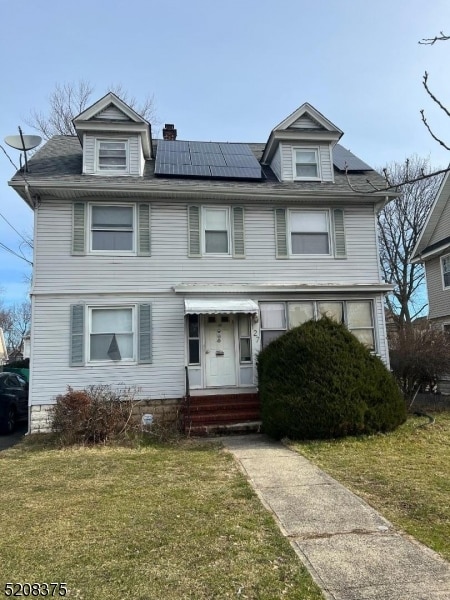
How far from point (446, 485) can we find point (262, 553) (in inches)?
123

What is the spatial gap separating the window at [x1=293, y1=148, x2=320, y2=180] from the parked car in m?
10.3

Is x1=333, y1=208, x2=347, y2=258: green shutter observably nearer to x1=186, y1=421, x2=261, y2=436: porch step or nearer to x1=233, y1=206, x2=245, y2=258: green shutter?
x1=233, y1=206, x2=245, y2=258: green shutter

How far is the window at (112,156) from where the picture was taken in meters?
12.0

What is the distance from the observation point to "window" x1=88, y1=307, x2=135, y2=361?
11150 millimetres

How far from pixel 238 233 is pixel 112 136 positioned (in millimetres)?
4353

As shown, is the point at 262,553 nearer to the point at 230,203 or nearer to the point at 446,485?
the point at 446,485

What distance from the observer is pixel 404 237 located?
26.6 m

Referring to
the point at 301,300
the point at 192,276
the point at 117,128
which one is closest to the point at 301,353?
the point at 301,300

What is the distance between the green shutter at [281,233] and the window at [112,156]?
4.31 m

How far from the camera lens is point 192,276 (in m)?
11.7

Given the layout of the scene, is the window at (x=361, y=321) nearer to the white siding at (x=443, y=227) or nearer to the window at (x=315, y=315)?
the window at (x=315, y=315)

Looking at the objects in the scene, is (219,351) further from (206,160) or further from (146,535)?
(146,535)

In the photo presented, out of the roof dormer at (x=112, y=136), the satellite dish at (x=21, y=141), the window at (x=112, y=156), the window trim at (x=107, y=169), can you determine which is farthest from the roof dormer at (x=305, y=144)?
the satellite dish at (x=21, y=141)

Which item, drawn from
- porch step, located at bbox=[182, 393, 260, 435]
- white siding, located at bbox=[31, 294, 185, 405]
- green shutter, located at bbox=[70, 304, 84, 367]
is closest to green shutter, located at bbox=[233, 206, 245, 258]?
white siding, located at bbox=[31, 294, 185, 405]
